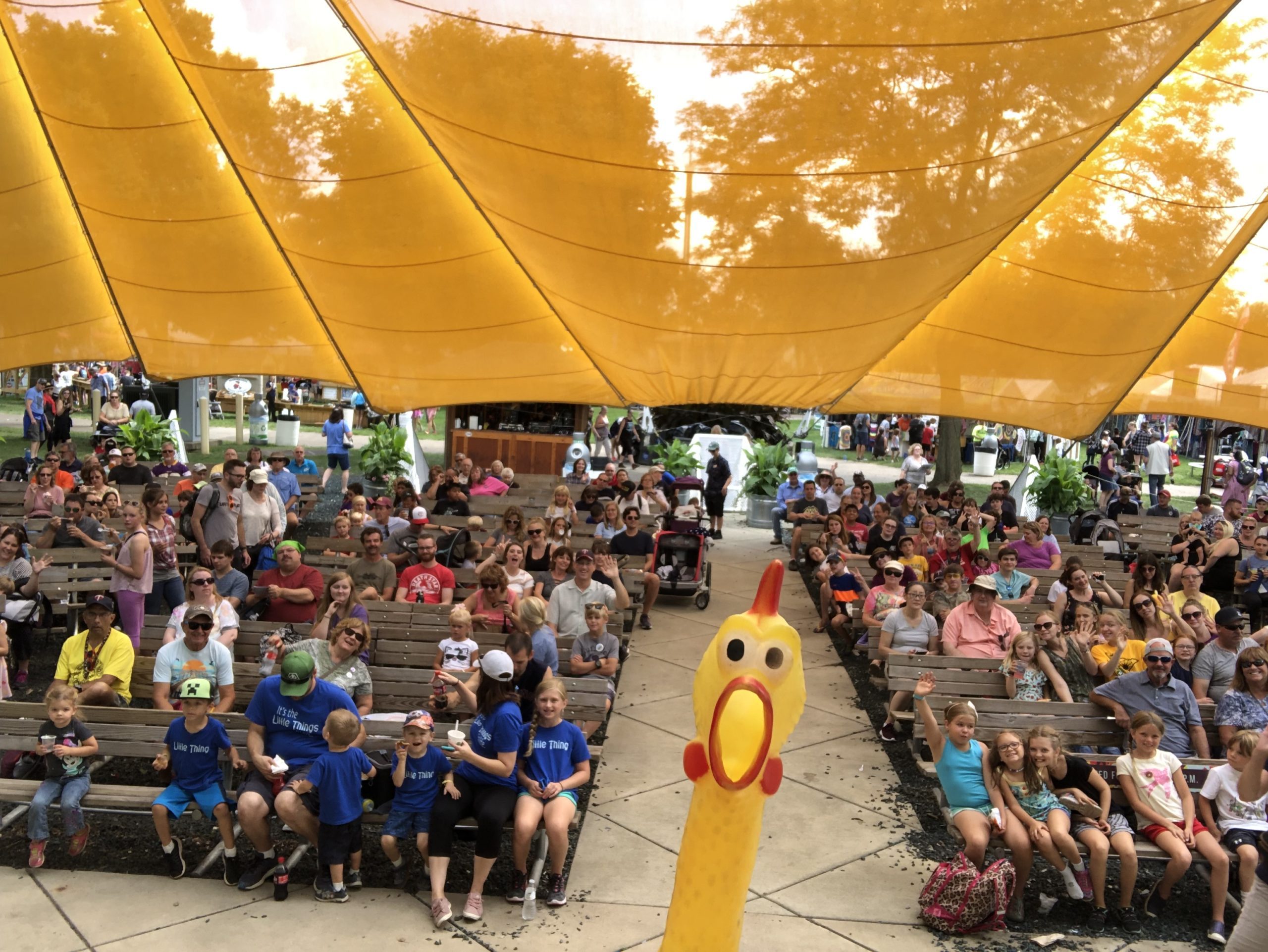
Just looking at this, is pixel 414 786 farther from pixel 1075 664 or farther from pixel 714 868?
pixel 1075 664

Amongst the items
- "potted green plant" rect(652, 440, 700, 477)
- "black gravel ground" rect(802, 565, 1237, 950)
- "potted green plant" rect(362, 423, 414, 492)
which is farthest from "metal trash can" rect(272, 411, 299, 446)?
"black gravel ground" rect(802, 565, 1237, 950)

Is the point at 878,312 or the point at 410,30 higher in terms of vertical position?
the point at 410,30

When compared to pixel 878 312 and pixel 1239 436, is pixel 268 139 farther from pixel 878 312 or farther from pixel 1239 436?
pixel 1239 436

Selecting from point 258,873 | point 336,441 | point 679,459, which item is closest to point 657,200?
point 258,873

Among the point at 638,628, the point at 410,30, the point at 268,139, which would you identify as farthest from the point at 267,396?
the point at 410,30

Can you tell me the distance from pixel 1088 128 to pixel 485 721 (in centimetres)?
429

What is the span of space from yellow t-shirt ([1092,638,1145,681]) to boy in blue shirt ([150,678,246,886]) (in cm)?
599

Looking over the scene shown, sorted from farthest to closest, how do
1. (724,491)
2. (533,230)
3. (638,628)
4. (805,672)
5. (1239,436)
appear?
(1239,436)
(724,491)
(638,628)
(805,672)
(533,230)

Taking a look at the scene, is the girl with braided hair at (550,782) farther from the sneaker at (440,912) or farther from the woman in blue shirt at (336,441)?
the woman in blue shirt at (336,441)

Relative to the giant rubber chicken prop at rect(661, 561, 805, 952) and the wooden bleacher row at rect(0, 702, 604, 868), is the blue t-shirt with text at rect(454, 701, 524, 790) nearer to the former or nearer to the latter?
the wooden bleacher row at rect(0, 702, 604, 868)

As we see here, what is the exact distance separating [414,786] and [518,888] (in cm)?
80

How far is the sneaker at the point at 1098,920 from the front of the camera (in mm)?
6090

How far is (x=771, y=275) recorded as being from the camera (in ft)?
18.1

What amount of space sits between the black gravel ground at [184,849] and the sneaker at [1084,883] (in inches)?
112
